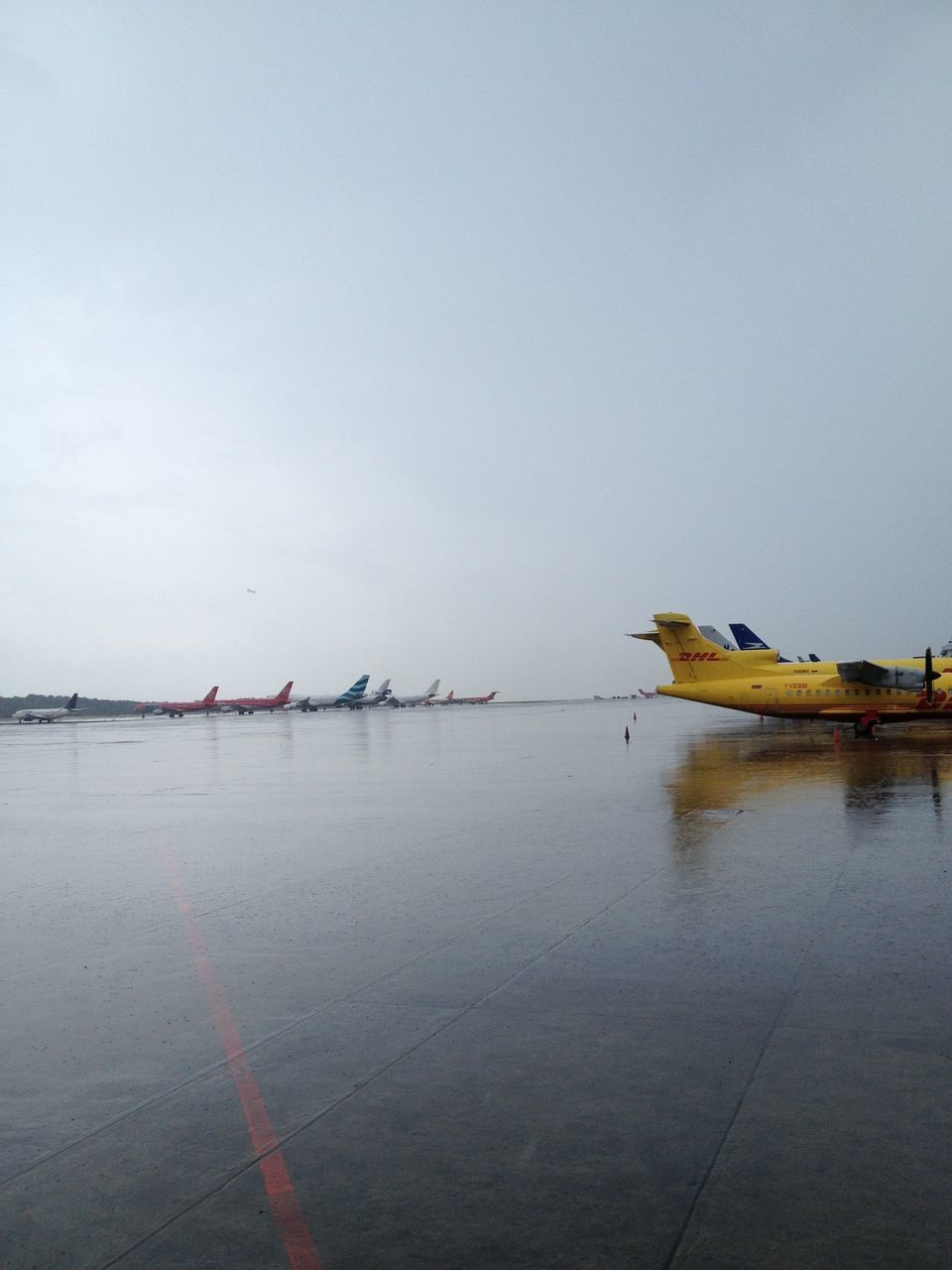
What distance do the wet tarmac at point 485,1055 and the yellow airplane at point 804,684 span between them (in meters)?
25.4

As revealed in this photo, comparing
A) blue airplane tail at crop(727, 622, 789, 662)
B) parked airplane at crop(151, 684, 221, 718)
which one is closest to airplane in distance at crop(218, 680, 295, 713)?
parked airplane at crop(151, 684, 221, 718)

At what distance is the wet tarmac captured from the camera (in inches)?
134

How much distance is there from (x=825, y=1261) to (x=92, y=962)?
18.7 ft

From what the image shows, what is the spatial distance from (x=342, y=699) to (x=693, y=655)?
90747 millimetres

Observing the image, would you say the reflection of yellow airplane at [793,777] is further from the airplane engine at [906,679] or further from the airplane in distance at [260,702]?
the airplane in distance at [260,702]

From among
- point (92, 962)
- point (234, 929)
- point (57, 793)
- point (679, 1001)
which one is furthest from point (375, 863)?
point (57, 793)

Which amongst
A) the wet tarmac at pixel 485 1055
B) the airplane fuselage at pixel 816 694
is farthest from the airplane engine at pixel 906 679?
the wet tarmac at pixel 485 1055

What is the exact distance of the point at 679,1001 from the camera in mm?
5758

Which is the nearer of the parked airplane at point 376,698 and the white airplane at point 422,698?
the parked airplane at point 376,698

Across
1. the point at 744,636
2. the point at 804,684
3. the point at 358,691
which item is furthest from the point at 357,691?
the point at 804,684

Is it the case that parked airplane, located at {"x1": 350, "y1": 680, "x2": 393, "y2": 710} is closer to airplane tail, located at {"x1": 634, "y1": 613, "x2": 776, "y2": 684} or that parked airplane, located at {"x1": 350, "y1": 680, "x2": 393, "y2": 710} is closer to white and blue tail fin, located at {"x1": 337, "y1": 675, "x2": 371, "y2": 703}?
white and blue tail fin, located at {"x1": 337, "y1": 675, "x2": 371, "y2": 703}

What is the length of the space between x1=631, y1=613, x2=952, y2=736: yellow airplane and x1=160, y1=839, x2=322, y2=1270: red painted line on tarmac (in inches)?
1259

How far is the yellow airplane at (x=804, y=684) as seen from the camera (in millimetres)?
35531

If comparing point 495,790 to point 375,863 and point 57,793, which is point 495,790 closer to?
point 375,863
